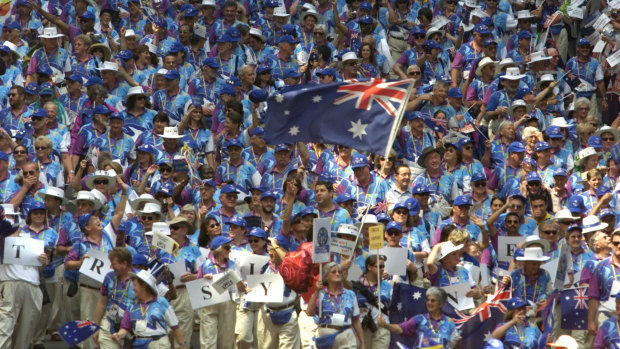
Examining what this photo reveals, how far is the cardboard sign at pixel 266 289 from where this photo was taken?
17.0 m

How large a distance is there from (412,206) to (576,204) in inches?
96.8

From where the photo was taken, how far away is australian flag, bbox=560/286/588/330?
56.4ft

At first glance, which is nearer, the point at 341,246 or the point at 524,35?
the point at 341,246

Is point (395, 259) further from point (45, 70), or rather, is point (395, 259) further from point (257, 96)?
point (45, 70)

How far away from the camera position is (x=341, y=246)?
56.4 ft

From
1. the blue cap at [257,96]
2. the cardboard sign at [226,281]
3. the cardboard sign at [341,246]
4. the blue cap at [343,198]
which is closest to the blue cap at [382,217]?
the blue cap at [343,198]

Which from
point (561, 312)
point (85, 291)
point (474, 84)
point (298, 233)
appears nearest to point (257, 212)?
point (298, 233)

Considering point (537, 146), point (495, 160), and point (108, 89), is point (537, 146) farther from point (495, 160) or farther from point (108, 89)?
point (108, 89)

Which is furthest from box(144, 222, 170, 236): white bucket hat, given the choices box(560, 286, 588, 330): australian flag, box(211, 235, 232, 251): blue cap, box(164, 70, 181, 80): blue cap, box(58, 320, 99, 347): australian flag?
box(164, 70, 181, 80): blue cap

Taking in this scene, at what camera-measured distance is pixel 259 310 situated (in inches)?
709

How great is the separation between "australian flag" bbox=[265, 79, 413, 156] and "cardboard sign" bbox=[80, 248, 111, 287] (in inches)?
99.9

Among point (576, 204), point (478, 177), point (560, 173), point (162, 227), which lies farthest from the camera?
point (560, 173)

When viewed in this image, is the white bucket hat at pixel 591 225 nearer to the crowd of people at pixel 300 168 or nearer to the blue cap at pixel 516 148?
the crowd of people at pixel 300 168

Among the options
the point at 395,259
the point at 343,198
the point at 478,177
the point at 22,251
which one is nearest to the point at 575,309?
the point at 395,259
